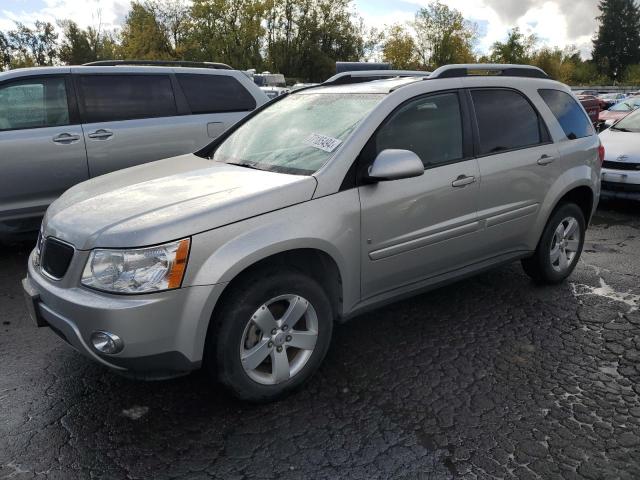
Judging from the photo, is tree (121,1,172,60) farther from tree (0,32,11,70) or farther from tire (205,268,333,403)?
tire (205,268,333,403)

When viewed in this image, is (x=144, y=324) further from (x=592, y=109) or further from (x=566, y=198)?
(x=592, y=109)

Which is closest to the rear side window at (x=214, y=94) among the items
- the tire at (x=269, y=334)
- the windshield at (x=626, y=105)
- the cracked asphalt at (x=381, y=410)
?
the cracked asphalt at (x=381, y=410)

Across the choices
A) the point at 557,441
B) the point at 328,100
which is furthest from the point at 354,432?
the point at 328,100

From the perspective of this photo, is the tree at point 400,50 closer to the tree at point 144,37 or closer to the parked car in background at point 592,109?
the tree at point 144,37

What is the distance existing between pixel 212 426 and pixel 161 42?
169 feet

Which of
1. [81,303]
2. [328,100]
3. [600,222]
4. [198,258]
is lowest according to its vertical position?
[600,222]

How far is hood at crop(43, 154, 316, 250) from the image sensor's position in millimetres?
2613

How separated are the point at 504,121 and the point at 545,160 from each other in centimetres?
45

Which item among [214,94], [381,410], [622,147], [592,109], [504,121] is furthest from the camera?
[592,109]

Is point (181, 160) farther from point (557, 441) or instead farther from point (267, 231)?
point (557, 441)

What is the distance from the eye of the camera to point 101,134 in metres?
5.50

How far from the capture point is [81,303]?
257 cm

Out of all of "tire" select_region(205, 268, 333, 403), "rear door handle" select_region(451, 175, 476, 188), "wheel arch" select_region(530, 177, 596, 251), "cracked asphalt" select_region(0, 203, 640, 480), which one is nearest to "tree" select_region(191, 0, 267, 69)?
"wheel arch" select_region(530, 177, 596, 251)

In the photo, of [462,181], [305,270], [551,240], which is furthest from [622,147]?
[305,270]
